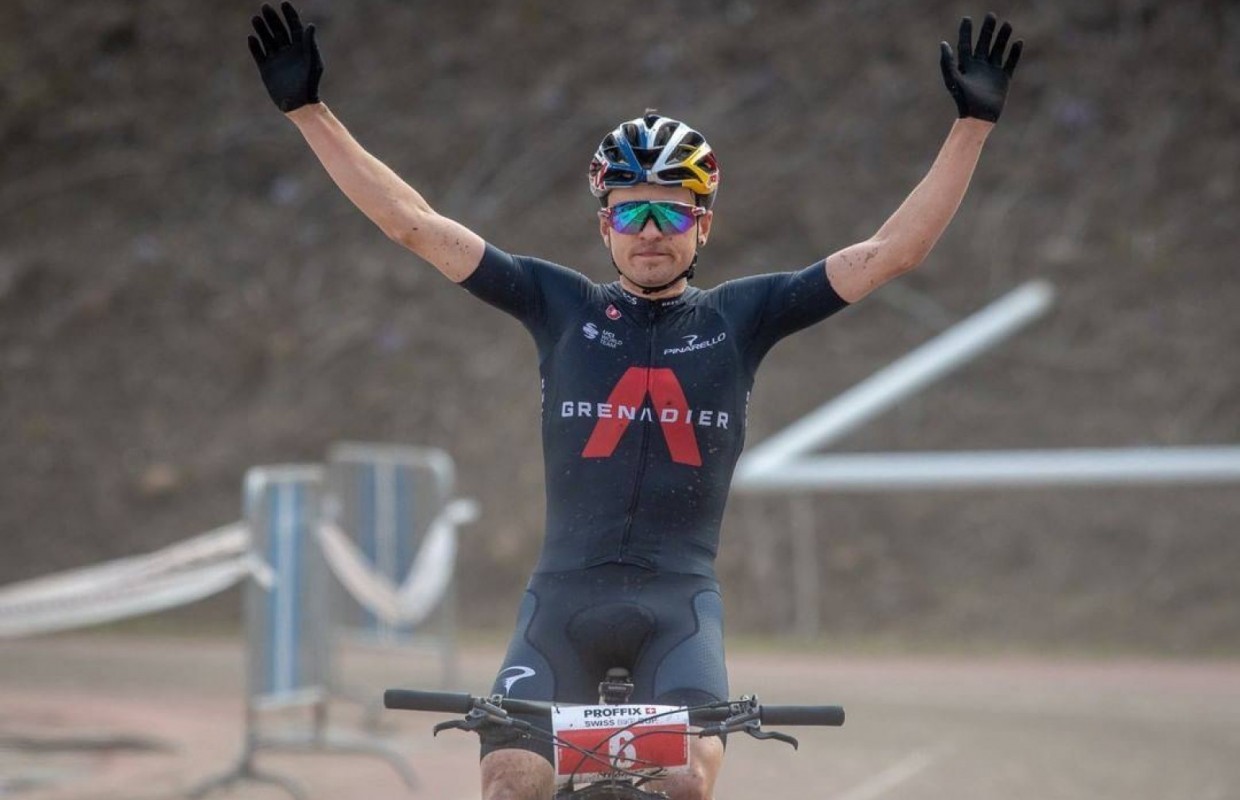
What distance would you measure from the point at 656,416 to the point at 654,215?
1.71 feet

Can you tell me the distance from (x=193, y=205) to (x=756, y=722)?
17.9 meters

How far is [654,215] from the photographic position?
482cm

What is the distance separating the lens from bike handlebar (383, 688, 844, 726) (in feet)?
13.3

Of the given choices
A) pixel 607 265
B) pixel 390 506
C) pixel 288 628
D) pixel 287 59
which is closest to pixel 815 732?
pixel 390 506

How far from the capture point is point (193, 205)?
21.0 m

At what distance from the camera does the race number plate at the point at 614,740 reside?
407 centimetres

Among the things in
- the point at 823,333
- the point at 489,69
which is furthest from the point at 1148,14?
the point at 489,69

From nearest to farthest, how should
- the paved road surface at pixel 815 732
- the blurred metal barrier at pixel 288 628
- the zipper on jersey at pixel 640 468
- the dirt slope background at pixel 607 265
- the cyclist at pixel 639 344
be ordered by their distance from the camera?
the cyclist at pixel 639 344, the zipper on jersey at pixel 640 468, the blurred metal barrier at pixel 288 628, the paved road surface at pixel 815 732, the dirt slope background at pixel 607 265

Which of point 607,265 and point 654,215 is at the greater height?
point 607,265

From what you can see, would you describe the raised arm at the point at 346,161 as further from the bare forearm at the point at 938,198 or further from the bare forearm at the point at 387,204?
the bare forearm at the point at 938,198

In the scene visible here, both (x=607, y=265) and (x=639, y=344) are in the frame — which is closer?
(x=639, y=344)

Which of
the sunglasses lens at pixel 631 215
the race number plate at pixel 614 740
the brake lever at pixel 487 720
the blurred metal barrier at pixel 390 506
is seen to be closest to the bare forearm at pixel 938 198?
the sunglasses lens at pixel 631 215

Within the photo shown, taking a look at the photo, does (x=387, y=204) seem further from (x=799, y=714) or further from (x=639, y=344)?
(x=799, y=714)

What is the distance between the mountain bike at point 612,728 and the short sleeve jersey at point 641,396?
0.65 meters
